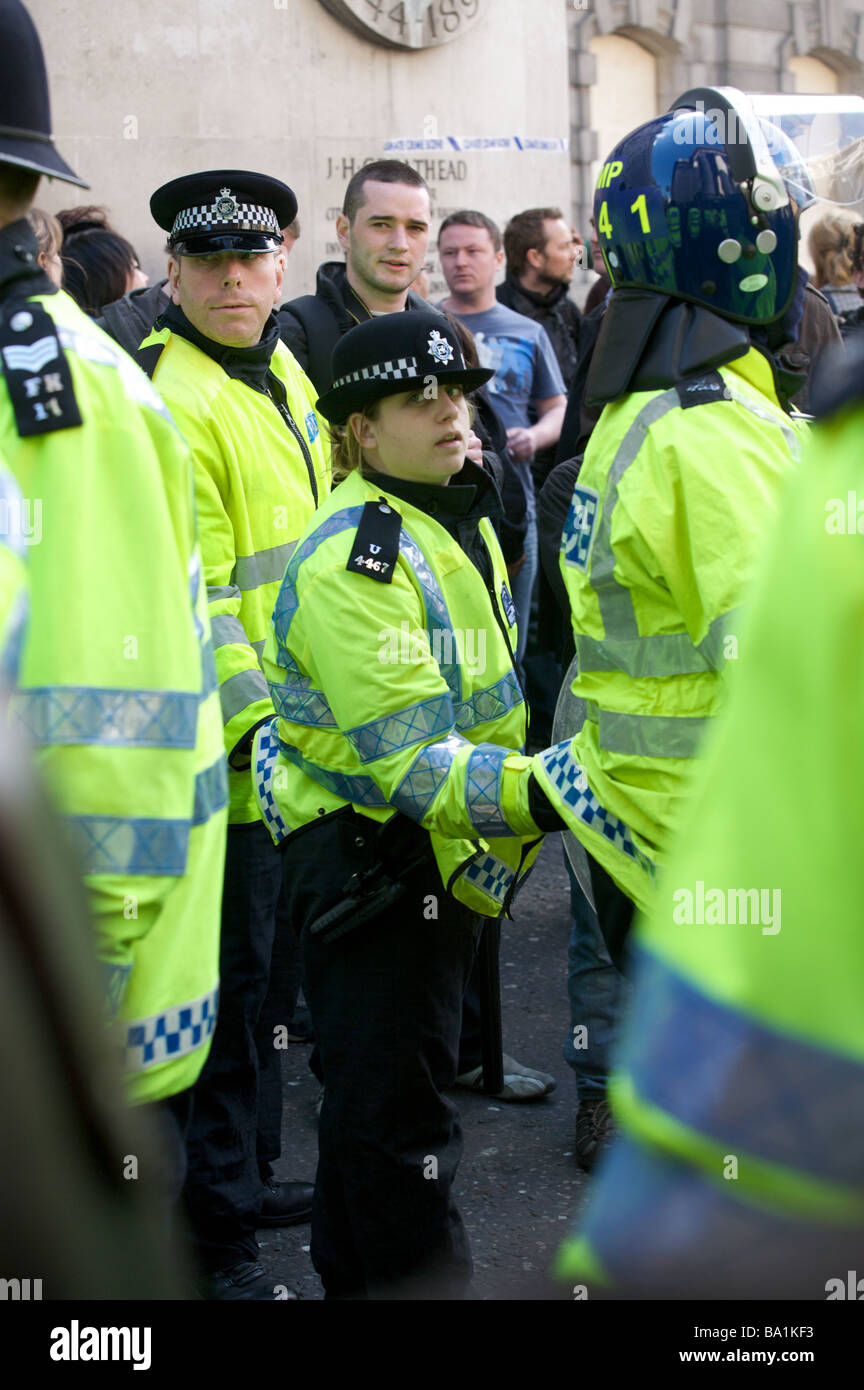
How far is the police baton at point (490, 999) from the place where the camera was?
3619 mm

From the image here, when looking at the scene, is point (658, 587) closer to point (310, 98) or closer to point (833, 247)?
point (833, 247)

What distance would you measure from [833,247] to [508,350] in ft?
4.70

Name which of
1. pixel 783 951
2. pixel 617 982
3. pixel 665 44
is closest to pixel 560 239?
pixel 617 982

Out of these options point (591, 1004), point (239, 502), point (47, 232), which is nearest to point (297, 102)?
point (47, 232)

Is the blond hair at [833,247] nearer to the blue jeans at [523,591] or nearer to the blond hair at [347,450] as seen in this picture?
the blue jeans at [523,591]

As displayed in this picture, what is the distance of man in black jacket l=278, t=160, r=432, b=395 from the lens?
458 centimetres

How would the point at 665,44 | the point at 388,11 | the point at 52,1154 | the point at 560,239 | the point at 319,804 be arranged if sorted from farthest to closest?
the point at 665,44, the point at 388,11, the point at 560,239, the point at 319,804, the point at 52,1154

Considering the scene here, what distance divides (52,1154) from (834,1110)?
45 centimetres

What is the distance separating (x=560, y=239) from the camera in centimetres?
714

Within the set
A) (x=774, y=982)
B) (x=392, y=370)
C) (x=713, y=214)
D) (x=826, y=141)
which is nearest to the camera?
(x=774, y=982)

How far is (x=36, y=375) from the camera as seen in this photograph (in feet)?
5.29

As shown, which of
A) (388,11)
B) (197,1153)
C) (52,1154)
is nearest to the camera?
(52,1154)
